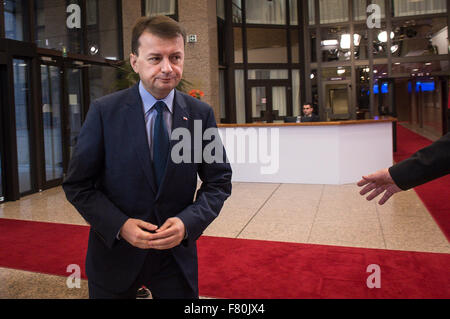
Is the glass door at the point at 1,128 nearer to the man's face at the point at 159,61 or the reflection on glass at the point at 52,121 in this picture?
the reflection on glass at the point at 52,121

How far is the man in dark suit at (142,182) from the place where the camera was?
1.31 meters

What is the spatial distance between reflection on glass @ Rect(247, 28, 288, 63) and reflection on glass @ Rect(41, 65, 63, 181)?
19.2ft

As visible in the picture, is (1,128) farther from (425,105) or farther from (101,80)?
(425,105)

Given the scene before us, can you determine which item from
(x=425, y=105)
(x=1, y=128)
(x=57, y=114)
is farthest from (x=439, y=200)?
(x=425, y=105)

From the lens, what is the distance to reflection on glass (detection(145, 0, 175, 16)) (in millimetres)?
10961

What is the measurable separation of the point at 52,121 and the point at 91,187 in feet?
23.9

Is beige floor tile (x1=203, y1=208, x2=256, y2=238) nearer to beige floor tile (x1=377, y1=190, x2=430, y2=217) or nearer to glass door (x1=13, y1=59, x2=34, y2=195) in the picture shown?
beige floor tile (x1=377, y1=190, x2=430, y2=217)

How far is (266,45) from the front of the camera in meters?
12.4

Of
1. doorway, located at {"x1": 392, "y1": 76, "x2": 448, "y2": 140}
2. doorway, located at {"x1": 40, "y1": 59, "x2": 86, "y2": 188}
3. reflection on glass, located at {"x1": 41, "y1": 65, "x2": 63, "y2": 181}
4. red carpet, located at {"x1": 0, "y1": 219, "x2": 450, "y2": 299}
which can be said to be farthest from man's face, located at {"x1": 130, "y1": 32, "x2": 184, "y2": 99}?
doorway, located at {"x1": 392, "y1": 76, "x2": 448, "y2": 140}

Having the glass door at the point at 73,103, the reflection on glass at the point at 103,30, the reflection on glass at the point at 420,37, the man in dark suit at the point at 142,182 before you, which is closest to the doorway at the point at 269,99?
the reflection on glass at the point at 420,37

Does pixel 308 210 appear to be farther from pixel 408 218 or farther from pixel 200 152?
pixel 200 152

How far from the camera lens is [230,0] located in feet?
39.5

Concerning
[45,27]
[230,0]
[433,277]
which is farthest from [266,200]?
[230,0]

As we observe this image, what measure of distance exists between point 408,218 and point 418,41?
820 centimetres
